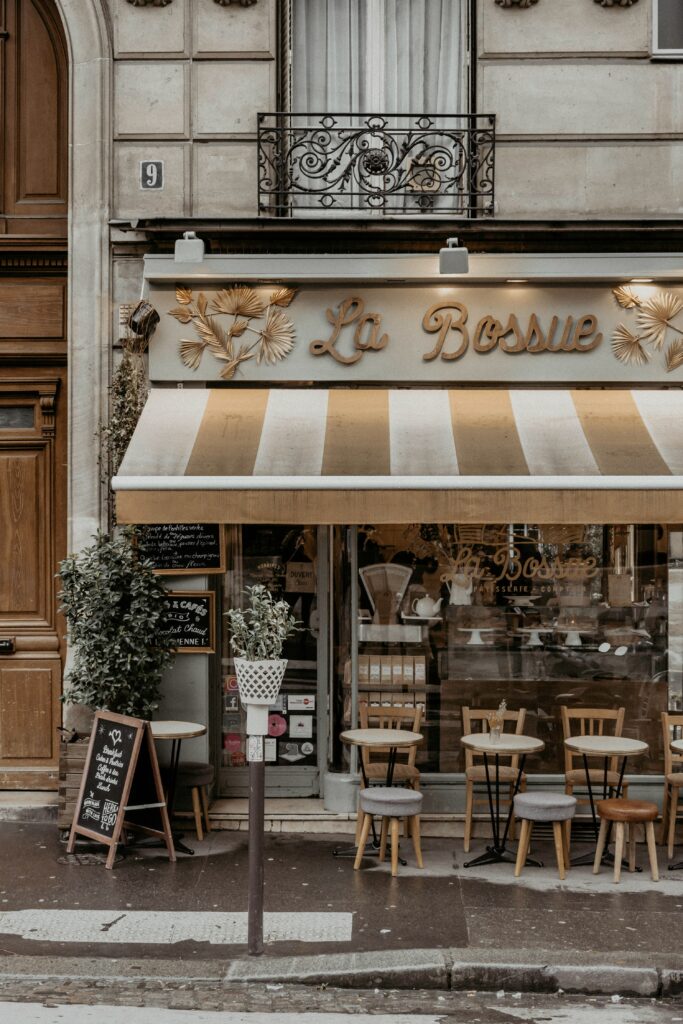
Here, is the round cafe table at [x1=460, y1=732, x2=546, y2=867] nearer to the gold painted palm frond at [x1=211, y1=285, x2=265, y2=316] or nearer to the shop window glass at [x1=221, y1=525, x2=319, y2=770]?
the shop window glass at [x1=221, y1=525, x2=319, y2=770]

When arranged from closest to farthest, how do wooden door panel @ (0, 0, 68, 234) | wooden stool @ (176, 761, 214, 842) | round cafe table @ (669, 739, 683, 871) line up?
round cafe table @ (669, 739, 683, 871), wooden stool @ (176, 761, 214, 842), wooden door panel @ (0, 0, 68, 234)

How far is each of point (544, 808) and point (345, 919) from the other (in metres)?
1.69

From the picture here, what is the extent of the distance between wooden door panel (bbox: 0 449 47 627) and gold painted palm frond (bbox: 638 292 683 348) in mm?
5193

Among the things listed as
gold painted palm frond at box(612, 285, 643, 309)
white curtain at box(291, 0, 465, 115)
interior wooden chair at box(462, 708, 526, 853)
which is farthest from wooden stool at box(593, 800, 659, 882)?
white curtain at box(291, 0, 465, 115)

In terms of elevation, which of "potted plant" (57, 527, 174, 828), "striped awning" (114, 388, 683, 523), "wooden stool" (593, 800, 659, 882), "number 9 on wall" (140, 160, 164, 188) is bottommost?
"wooden stool" (593, 800, 659, 882)

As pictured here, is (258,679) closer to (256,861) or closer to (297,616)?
(256,861)

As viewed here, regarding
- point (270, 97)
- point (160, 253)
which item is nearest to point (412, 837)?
point (160, 253)

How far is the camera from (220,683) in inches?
383

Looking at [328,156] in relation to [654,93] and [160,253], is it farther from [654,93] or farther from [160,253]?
[654,93]

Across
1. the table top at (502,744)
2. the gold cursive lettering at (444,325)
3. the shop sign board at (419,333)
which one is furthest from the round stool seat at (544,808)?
the gold cursive lettering at (444,325)

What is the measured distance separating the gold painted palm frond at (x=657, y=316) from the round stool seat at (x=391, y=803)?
4121mm

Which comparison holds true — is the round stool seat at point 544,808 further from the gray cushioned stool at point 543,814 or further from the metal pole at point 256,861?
the metal pole at point 256,861

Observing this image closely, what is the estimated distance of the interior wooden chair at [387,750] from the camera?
8875 millimetres

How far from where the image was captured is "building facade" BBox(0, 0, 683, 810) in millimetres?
9328
